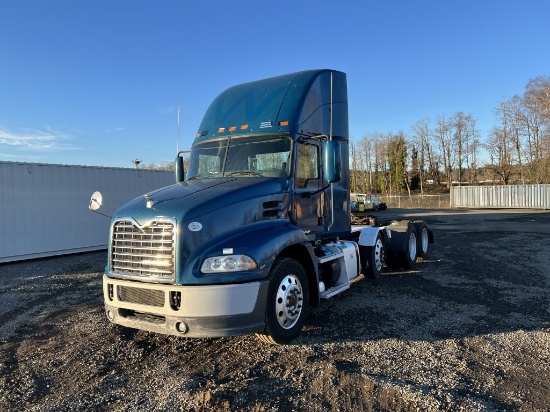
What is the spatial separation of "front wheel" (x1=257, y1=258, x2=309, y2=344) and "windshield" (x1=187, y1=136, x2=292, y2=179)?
1.34m

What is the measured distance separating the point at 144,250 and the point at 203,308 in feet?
3.11

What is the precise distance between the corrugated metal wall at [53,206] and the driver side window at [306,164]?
10.6 m

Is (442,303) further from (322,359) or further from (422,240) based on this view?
(422,240)

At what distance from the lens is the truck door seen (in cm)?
Result: 591

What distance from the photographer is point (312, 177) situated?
6234 millimetres

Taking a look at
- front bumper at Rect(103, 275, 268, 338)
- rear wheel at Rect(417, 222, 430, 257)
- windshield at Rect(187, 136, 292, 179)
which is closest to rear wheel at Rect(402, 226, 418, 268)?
rear wheel at Rect(417, 222, 430, 257)

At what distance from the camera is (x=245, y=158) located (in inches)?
235

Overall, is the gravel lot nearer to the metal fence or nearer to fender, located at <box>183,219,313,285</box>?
fender, located at <box>183,219,313,285</box>

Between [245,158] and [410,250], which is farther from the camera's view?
[410,250]

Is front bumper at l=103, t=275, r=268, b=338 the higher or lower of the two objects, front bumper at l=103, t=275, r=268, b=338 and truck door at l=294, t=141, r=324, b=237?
the lower

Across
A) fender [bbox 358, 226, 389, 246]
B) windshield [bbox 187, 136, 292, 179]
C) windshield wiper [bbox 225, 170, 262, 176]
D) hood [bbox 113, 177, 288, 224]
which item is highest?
windshield [bbox 187, 136, 292, 179]

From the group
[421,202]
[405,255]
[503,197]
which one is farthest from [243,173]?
[421,202]

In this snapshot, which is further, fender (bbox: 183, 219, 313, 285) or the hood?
the hood

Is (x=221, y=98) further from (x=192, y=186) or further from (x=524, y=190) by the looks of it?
(x=524, y=190)
